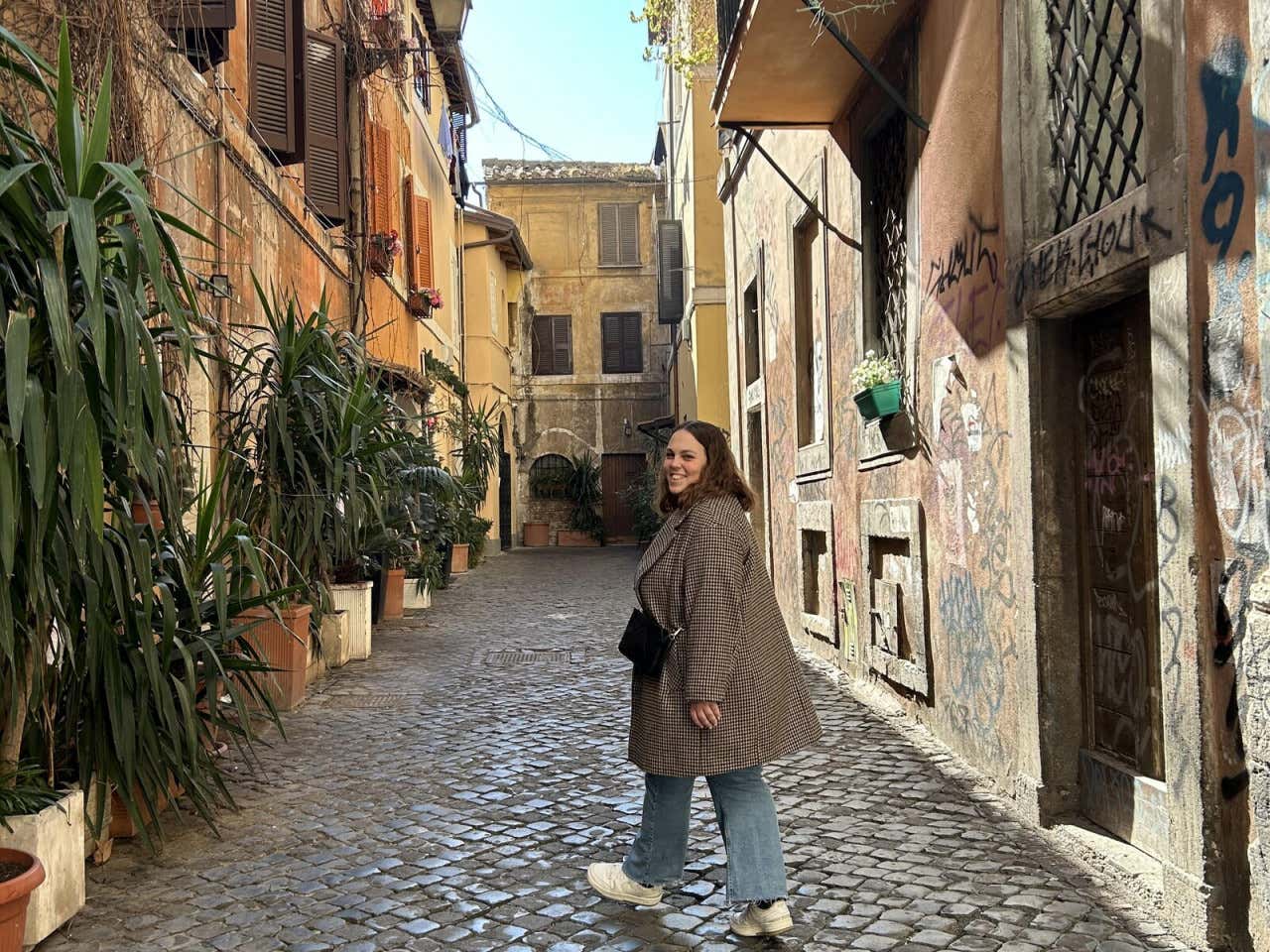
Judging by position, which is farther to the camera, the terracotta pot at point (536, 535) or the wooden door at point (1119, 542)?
the terracotta pot at point (536, 535)

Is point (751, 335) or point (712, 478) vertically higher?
point (751, 335)

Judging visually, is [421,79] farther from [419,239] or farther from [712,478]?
[712,478]

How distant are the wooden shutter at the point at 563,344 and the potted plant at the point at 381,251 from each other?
15158 millimetres

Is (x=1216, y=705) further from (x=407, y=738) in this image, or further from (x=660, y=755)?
(x=407, y=738)

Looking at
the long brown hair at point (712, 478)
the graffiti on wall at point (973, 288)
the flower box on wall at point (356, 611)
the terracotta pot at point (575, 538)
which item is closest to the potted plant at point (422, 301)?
the flower box on wall at point (356, 611)

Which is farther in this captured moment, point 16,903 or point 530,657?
point 530,657

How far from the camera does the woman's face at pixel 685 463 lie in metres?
3.41

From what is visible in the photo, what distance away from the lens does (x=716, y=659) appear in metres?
3.17

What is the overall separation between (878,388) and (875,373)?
0.20 metres

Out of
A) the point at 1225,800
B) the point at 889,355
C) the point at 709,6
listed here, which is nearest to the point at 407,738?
the point at 889,355

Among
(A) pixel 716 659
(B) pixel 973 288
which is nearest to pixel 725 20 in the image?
(B) pixel 973 288

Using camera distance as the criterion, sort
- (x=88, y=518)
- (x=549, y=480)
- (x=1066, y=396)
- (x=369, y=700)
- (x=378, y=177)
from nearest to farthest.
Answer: (x=88, y=518), (x=1066, y=396), (x=369, y=700), (x=378, y=177), (x=549, y=480)

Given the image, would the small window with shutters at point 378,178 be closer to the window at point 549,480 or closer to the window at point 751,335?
the window at point 751,335

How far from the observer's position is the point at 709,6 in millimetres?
12078
